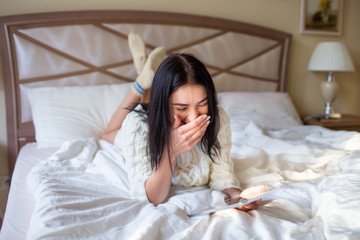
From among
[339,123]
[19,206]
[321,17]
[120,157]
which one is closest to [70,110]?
[120,157]

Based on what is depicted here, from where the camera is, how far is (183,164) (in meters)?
1.09

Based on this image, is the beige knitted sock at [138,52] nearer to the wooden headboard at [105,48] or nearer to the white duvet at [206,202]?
the wooden headboard at [105,48]

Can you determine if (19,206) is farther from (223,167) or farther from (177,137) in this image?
(223,167)

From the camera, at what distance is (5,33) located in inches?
77.2

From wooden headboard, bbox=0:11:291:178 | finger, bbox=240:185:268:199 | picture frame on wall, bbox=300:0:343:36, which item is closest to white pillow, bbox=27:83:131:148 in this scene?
wooden headboard, bbox=0:11:291:178

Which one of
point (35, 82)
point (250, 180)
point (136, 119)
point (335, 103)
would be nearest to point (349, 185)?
point (250, 180)

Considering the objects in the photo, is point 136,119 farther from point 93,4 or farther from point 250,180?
point 93,4

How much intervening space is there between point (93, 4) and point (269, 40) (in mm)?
1490

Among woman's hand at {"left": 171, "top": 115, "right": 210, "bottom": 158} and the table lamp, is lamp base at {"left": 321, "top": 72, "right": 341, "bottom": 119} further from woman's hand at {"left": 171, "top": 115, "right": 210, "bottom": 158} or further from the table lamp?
woman's hand at {"left": 171, "top": 115, "right": 210, "bottom": 158}

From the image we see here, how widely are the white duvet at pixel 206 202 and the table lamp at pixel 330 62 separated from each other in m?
1.32

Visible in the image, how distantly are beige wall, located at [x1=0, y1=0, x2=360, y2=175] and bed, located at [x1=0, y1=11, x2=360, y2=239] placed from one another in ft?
0.37

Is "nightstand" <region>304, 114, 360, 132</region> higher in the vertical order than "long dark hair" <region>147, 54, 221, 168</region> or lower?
lower

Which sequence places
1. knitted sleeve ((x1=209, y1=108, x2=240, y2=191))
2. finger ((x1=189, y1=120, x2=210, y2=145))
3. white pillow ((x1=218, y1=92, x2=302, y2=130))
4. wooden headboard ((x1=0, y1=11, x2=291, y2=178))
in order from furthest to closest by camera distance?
white pillow ((x1=218, y1=92, x2=302, y2=130)) < wooden headboard ((x1=0, y1=11, x2=291, y2=178)) < knitted sleeve ((x1=209, y1=108, x2=240, y2=191)) < finger ((x1=189, y1=120, x2=210, y2=145))

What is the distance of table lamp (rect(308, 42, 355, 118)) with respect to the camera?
2.56m
